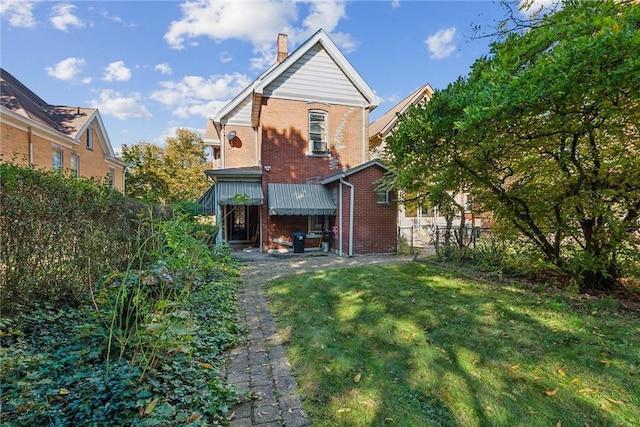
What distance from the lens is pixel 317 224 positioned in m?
16.8

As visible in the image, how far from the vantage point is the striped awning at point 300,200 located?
15219 millimetres

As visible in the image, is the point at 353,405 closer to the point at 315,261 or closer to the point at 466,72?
the point at 466,72

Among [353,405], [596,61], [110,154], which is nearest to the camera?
[353,405]

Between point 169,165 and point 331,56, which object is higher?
point 331,56

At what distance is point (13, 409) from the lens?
2639mm

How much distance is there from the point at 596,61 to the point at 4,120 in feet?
74.5

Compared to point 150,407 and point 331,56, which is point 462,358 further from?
point 331,56

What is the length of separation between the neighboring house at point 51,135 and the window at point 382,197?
1121cm

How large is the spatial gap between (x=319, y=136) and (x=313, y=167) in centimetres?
185

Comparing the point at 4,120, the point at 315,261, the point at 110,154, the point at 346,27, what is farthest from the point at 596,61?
the point at 110,154

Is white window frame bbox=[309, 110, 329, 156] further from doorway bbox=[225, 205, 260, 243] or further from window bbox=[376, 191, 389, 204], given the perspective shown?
doorway bbox=[225, 205, 260, 243]

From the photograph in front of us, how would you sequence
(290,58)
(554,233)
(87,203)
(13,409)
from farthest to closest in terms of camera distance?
(290,58) < (554,233) < (87,203) < (13,409)

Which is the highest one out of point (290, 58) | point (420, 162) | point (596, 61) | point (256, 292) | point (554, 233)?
point (290, 58)

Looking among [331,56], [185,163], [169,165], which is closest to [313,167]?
[331,56]
